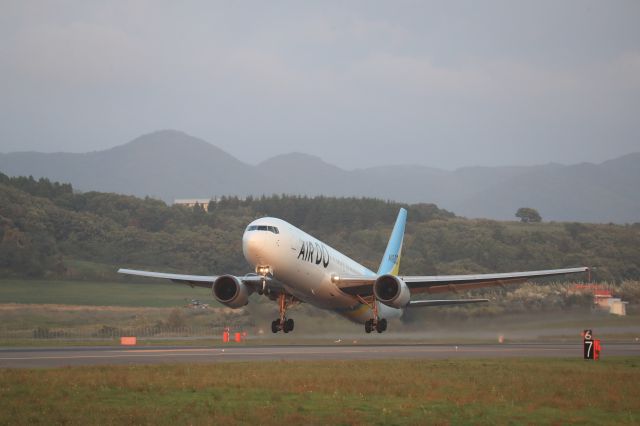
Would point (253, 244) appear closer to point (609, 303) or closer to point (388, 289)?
point (388, 289)

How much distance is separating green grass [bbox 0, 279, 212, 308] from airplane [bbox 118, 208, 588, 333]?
25.5 meters

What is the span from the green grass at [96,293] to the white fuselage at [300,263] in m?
29.4

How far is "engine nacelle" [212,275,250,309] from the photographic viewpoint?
4144cm

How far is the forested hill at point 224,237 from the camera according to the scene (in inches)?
3780

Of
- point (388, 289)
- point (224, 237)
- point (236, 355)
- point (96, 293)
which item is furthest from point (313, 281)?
point (224, 237)

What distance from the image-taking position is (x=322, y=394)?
22594 mm

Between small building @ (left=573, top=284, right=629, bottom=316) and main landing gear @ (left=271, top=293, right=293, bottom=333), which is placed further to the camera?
small building @ (left=573, top=284, right=629, bottom=316)

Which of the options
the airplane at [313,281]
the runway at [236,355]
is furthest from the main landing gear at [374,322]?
the runway at [236,355]

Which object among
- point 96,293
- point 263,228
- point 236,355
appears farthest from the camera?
point 96,293

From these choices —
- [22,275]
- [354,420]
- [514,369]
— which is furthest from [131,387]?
[22,275]

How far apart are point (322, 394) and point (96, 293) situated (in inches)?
2157

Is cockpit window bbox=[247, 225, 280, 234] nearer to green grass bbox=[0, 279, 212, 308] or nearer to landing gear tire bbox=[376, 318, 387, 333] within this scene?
landing gear tire bbox=[376, 318, 387, 333]

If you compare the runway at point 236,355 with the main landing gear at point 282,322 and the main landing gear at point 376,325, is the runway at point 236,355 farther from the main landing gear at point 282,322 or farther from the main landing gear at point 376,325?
the main landing gear at point 376,325

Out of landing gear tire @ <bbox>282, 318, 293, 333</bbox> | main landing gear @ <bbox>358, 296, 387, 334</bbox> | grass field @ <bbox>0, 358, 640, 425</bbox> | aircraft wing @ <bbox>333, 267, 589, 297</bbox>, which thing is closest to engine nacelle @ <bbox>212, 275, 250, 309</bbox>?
landing gear tire @ <bbox>282, 318, 293, 333</bbox>
